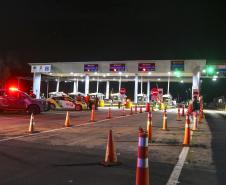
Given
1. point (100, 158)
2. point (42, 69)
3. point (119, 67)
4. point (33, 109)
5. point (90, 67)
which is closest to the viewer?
point (100, 158)

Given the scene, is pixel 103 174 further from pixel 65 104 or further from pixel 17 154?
pixel 65 104

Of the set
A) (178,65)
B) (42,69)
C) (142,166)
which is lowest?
(142,166)

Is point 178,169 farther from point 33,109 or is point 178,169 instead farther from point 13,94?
point 13,94

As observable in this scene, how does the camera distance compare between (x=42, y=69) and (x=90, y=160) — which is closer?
(x=90, y=160)

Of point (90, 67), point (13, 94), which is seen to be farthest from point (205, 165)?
point (90, 67)

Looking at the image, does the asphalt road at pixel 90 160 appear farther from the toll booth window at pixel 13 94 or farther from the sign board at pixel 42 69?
the sign board at pixel 42 69

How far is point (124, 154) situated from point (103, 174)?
2.90 m

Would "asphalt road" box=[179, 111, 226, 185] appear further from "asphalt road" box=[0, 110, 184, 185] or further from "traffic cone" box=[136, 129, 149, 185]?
"traffic cone" box=[136, 129, 149, 185]

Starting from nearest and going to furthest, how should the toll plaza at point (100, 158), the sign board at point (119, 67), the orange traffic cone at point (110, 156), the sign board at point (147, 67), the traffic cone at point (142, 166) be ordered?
1. the traffic cone at point (142, 166)
2. the toll plaza at point (100, 158)
3. the orange traffic cone at point (110, 156)
4. the sign board at point (147, 67)
5. the sign board at point (119, 67)

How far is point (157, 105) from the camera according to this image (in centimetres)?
5378

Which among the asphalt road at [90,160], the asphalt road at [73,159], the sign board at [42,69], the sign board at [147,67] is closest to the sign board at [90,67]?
the sign board at [42,69]

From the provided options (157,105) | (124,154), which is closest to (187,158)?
(124,154)

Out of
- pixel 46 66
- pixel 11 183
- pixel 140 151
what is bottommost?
pixel 11 183

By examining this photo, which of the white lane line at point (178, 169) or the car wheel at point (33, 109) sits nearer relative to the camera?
the white lane line at point (178, 169)
